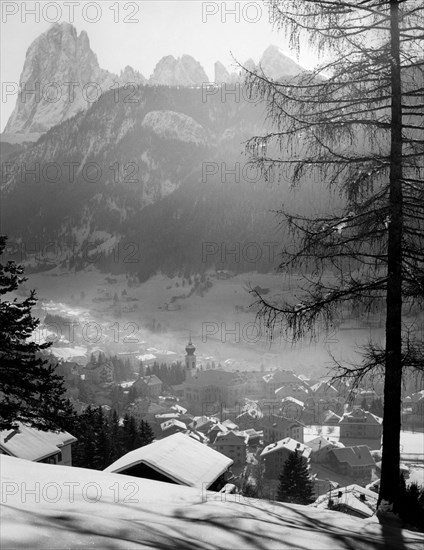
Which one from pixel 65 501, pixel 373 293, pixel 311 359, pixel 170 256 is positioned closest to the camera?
pixel 65 501

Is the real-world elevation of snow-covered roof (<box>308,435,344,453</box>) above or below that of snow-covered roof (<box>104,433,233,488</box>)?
below

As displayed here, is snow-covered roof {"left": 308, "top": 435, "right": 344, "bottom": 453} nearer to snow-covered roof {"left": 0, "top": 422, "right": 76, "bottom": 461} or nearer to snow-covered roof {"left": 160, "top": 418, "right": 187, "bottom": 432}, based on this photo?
snow-covered roof {"left": 160, "top": 418, "right": 187, "bottom": 432}

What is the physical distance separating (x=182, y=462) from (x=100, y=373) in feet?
247

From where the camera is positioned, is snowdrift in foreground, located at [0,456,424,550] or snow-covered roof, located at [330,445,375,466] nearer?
snowdrift in foreground, located at [0,456,424,550]

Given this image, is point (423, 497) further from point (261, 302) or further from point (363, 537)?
point (261, 302)

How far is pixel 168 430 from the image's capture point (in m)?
49.1

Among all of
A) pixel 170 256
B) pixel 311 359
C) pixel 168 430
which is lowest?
pixel 311 359

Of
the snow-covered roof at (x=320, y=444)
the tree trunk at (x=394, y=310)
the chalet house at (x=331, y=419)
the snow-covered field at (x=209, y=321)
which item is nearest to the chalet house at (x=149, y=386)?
the chalet house at (x=331, y=419)

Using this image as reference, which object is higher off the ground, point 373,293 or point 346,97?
point 346,97

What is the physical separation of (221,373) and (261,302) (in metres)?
79.0

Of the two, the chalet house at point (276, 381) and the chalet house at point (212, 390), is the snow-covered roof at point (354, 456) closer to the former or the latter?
the chalet house at point (212, 390)

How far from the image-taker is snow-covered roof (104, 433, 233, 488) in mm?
13398

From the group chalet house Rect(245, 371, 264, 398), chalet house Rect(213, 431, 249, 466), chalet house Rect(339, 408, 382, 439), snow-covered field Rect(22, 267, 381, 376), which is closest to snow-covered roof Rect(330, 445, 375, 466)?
chalet house Rect(213, 431, 249, 466)

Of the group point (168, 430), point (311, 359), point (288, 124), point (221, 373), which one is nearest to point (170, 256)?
point (311, 359)
